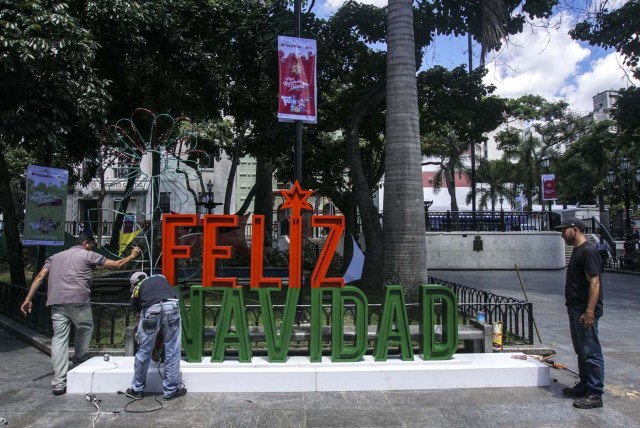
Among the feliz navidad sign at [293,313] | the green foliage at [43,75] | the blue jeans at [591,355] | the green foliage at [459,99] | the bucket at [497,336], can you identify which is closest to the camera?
the blue jeans at [591,355]

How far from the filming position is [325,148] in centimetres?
1485

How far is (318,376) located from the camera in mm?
5648

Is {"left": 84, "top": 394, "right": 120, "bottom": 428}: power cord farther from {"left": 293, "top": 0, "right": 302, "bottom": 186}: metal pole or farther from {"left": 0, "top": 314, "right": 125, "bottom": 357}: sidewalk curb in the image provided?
{"left": 293, "top": 0, "right": 302, "bottom": 186}: metal pole

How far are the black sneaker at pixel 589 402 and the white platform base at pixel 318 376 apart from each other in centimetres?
71

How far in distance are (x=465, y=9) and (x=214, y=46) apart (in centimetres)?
618

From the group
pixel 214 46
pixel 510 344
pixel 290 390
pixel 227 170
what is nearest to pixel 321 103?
pixel 214 46

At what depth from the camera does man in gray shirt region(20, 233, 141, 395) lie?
559 centimetres

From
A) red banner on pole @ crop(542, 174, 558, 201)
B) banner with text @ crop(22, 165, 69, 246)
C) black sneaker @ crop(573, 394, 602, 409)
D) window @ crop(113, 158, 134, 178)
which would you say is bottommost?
black sneaker @ crop(573, 394, 602, 409)

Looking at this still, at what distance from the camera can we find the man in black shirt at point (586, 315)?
197 inches

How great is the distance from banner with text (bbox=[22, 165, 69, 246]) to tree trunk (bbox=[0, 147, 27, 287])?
5.83ft

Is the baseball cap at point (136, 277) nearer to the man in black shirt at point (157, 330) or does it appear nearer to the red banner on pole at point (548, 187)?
the man in black shirt at point (157, 330)

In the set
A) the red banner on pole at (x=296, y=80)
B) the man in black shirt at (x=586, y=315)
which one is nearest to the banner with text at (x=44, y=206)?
the red banner on pole at (x=296, y=80)

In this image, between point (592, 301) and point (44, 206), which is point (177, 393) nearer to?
point (592, 301)

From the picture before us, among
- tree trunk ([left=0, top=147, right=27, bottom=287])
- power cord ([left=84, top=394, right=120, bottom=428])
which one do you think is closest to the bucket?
power cord ([left=84, top=394, right=120, bottom=428])
